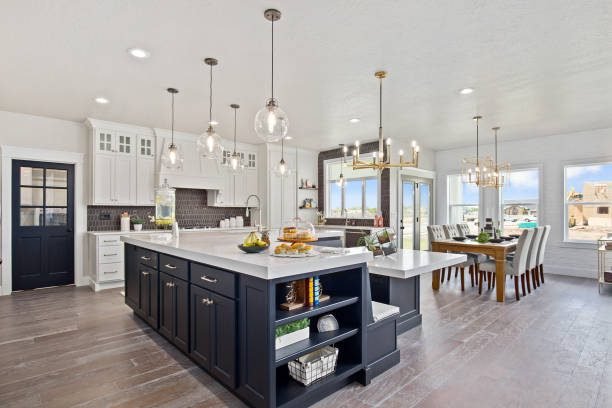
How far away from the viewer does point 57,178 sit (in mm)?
5547

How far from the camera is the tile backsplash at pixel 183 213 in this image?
5836 mm

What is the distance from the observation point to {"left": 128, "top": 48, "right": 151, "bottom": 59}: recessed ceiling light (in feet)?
10.2

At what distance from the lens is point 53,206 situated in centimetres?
550

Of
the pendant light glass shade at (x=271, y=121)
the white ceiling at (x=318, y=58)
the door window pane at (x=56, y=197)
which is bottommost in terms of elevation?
the door window pane at (x=56, y=197)

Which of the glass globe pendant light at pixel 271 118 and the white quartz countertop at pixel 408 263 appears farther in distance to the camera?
the white quartz countertop at pixel 408 263

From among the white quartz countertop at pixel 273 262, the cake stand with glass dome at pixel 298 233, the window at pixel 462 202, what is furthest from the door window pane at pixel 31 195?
the window at pixel 462 202

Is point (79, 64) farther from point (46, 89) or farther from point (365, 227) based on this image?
point (365, 227)

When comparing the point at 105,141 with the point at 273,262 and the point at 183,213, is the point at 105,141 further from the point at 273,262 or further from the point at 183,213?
the point at 273,262

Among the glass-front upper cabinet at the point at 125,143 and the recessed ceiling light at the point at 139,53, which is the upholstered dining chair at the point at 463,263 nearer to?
the recessed ceiling light at the point at 139,53

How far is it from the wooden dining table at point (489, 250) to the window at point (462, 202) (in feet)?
9.05

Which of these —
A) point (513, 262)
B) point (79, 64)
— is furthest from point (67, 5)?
point (513, 262)

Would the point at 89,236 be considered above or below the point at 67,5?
below

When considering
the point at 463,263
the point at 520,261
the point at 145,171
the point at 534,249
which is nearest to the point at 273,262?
the point at 520,261

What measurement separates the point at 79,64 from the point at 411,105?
12.8ft
